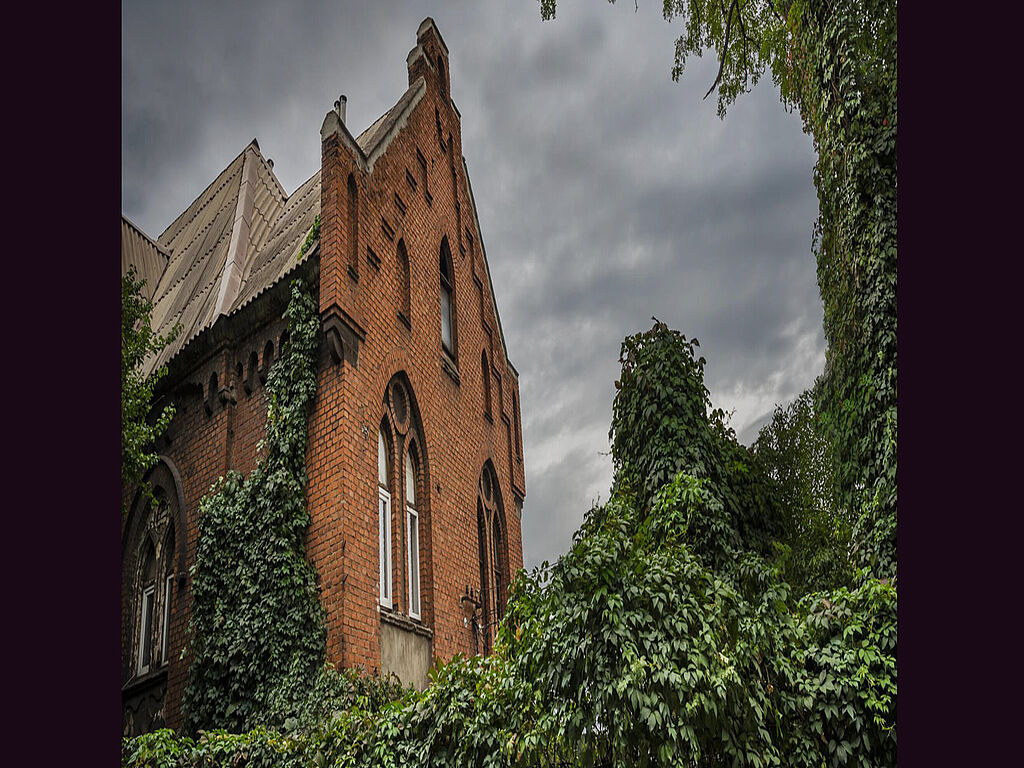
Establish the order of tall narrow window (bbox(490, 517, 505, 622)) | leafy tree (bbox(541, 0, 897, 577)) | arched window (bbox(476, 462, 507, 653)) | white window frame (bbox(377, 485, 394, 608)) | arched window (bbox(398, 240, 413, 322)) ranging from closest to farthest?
leafy tree (bbox(541, 0, 897, 577)), white window frame (bbox(377, 485, 394, 608)), arched window (bbox(398, 240, 413, 322)), arched window (bbox(476, 462, 507, 653)), tall narrow window (bbox(490, 517, 505, 622))

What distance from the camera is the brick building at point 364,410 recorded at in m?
11.4

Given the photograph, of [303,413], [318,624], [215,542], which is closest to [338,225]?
[303,413]

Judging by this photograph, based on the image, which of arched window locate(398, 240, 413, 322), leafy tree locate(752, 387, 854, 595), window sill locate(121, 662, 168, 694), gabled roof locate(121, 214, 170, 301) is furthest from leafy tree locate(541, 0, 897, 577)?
gabled roof locate(121, 214, 170, 301)

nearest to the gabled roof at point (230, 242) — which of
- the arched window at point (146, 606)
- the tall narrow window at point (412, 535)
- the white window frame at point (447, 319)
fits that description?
the white window frame at point (447, 319)

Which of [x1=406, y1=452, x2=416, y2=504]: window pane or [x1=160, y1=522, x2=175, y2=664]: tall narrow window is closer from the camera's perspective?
[x1=160, y1=522, x2=175, y2=664]: tall narrow window

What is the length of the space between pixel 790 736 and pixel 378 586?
5.71 meters

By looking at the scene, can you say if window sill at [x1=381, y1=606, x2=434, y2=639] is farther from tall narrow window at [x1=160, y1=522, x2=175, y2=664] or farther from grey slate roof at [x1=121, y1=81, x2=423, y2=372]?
grey slate roof at [x1=121, y1=81, x2=423, y2=372]

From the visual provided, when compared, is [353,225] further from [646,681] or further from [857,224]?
[646,681]

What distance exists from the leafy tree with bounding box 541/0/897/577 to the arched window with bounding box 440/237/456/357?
271 inches

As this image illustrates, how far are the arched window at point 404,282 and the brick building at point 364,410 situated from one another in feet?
0.15

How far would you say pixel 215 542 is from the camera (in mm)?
11445

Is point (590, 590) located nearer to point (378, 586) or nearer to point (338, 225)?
point (378, 586)

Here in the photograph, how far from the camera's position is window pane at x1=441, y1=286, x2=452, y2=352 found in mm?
16094

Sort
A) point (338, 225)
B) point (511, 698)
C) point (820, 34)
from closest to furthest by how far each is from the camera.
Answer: point (511, 698) → point (820, 34) → point (338, 225)
